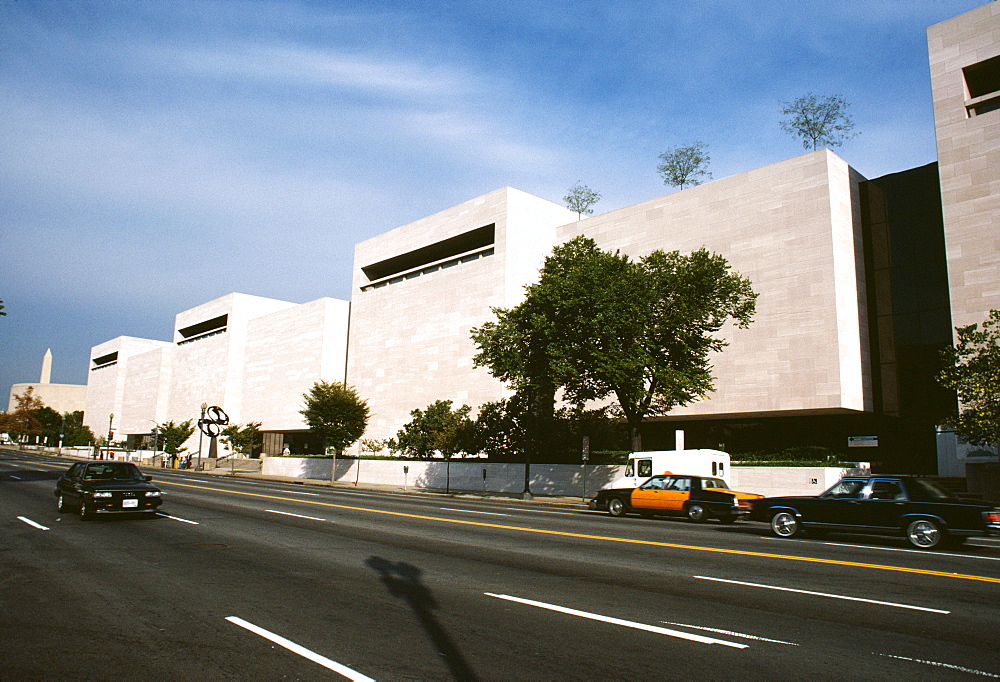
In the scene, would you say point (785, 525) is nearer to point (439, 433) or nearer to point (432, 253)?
point (439, 433)

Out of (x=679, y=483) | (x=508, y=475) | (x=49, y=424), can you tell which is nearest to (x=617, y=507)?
(x=679, y=483)

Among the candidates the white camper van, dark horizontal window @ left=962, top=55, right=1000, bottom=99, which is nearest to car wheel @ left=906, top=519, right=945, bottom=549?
the white camper van

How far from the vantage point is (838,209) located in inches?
1321

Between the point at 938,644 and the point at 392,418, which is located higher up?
the point at 392,418

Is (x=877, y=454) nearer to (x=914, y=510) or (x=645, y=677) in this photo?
(x=914, y=510)

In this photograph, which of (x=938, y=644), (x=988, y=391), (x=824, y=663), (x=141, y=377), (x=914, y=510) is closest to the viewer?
(x=824, y=663)

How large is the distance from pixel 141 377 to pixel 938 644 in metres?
116

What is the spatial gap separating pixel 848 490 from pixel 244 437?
6398 centimetres

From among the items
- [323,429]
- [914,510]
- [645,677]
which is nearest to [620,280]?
[914,510]

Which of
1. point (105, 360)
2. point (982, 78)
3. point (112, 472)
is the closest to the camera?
point (112, 472)

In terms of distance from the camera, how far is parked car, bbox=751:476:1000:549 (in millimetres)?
13188

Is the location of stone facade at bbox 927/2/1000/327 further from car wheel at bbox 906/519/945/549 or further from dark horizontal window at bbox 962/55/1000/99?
car wheel at bbox 906/519/945/549

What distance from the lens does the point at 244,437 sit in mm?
68625

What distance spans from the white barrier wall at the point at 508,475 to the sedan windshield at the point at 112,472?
18.3 metres
